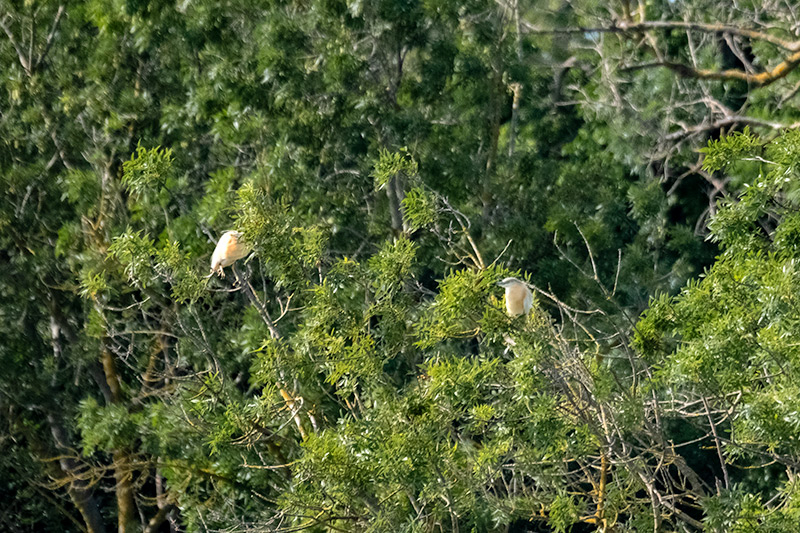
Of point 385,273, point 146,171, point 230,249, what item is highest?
point 146,171

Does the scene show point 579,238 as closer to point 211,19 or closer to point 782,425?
point 211,19

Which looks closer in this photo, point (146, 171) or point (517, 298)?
point (517, 298)

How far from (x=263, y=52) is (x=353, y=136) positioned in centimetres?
80

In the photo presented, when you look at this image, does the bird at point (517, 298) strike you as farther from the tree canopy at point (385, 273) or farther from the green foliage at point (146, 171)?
the green foliage at point (146, 171)

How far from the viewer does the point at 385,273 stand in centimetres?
447

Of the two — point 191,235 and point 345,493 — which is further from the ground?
point 345,493

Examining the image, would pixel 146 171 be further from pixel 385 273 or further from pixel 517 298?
pixel 517 298

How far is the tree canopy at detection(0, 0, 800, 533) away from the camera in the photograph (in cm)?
416

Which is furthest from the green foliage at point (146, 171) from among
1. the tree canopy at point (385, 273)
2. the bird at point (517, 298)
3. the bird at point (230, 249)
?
the bird at point (517, 298)

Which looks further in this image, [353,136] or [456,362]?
[353,136]

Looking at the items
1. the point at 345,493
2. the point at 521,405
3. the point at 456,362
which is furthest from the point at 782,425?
the point at 345,493

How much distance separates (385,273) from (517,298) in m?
0.74

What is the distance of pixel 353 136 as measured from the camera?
23.0ft

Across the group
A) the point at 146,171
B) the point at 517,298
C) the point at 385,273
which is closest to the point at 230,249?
the point at 146,171
